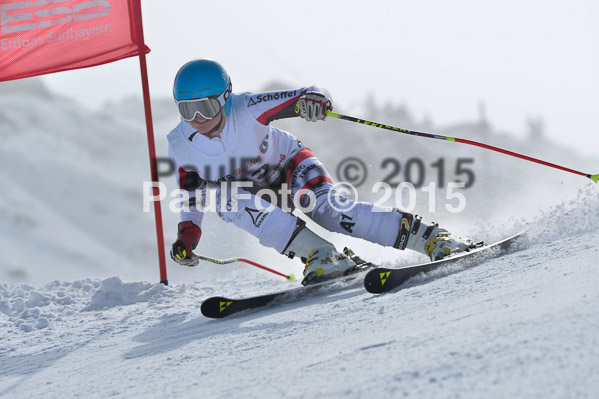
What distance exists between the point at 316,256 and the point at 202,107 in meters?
1.12

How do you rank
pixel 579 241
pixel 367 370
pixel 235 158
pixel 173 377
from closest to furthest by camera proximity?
1. pixel 367 370
2. pixel 173 377
3. pixel 579 241
4. pixel 235 158

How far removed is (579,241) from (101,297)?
3369mm

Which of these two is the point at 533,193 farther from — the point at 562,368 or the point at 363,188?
the point at 363,188

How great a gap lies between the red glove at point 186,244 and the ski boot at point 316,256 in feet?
2.18

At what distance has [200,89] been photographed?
3732 millimetres

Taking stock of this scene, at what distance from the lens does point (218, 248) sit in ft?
24.1

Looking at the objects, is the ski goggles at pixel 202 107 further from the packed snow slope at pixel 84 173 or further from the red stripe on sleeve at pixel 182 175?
the packed snow slope at pixel 84 173

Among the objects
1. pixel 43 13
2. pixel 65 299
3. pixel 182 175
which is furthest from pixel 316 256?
pixel 43 13

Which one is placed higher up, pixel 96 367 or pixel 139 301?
pixel 96 367

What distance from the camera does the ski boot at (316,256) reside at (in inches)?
144

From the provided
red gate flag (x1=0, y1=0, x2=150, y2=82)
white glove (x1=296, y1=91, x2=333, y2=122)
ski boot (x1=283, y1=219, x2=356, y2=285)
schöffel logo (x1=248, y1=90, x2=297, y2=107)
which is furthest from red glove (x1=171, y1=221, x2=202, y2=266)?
red gate flag (x1=0, y1=0, x2=150, y2=82)

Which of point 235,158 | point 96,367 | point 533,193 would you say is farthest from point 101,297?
point 533,193

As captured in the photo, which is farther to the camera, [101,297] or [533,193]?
[533,193]

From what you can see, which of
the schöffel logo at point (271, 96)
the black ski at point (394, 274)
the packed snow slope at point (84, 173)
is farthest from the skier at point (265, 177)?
the packed snow slope at point (84, 173)
